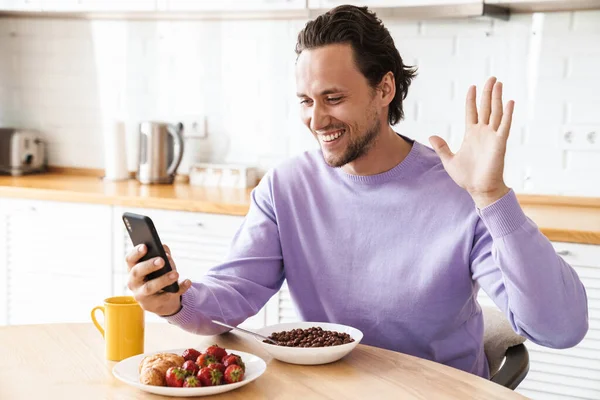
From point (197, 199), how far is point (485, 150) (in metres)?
1.83

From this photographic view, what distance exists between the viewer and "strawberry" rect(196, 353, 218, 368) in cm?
133

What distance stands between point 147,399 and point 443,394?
0.47 metres

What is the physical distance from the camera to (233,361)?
1.33 metres

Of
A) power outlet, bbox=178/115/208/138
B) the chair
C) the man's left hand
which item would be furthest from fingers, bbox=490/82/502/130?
power outlet, bbox=178/115/208/138

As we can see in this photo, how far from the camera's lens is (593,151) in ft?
10.0

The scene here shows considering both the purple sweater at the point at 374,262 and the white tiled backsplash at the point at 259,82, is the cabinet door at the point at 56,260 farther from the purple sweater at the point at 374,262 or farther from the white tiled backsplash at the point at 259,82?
the purple sweater at the point at 374,262

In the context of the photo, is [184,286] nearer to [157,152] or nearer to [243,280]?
[243,280]

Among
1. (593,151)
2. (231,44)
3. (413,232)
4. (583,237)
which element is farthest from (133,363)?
(231,44)

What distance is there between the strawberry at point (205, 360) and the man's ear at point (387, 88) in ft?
2.62

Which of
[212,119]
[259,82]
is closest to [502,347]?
[259,82]

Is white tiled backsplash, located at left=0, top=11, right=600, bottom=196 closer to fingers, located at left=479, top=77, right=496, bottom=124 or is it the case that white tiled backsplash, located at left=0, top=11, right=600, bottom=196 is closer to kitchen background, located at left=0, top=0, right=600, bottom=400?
kitchen background, located at left=0, top=0, right=600, bottom=400

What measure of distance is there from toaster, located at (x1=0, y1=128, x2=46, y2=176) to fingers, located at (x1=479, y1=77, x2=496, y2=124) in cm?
293

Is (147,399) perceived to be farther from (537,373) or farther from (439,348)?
(537,373)

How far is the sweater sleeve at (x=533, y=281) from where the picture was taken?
1419mm
